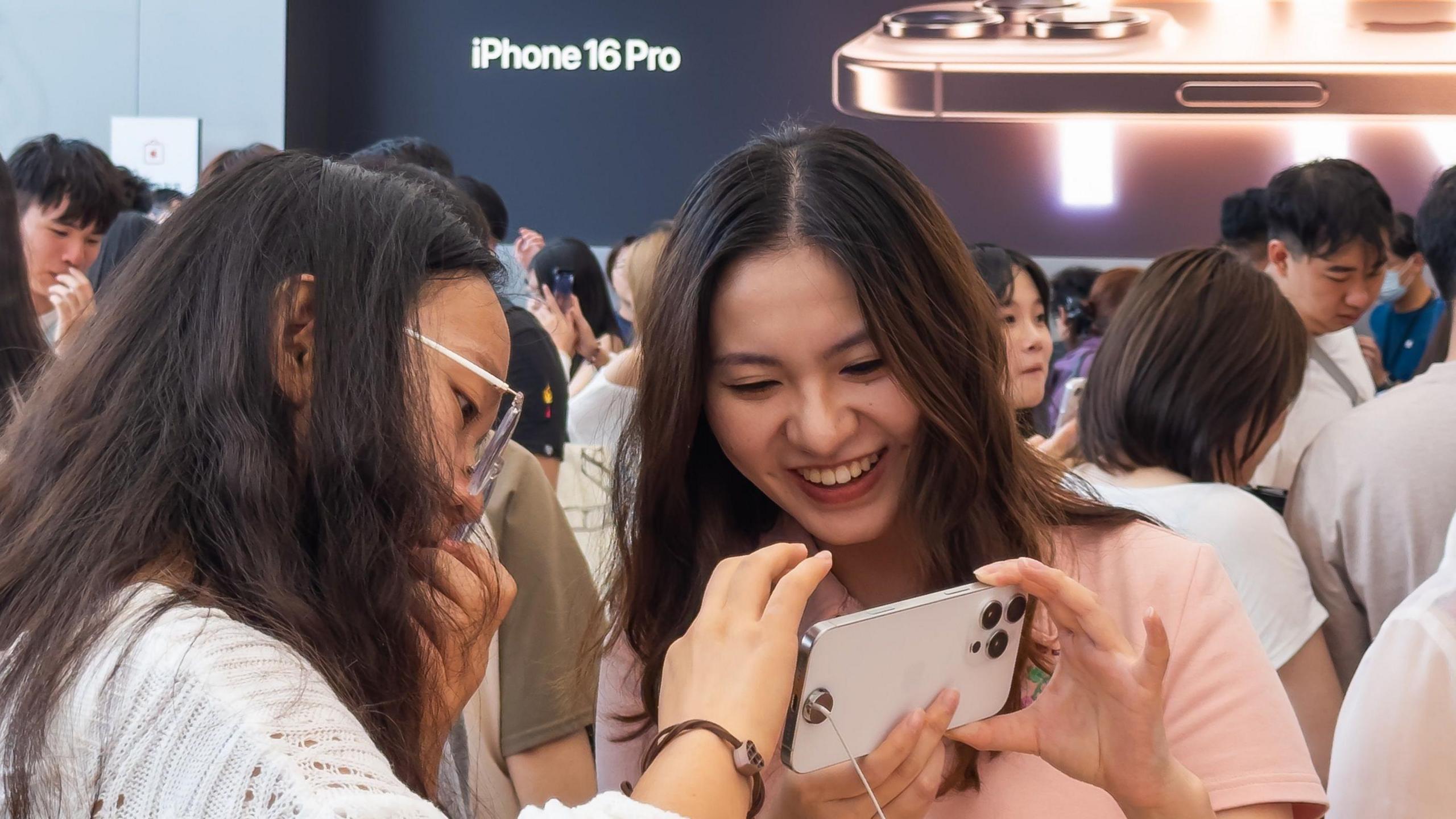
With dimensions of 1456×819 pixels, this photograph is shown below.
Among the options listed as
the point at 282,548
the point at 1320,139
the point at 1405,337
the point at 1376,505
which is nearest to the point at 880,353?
the point at 282,548

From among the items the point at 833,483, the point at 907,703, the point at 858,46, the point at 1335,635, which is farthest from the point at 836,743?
the point at 858,46

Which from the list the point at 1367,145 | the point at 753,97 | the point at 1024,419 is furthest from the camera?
the point at 753,97

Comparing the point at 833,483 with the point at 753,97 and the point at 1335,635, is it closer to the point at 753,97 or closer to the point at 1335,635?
the point at 1335,635

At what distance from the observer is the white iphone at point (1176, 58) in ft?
18.1

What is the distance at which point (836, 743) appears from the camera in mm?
1096

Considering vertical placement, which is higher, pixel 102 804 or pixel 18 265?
pixel 18 265

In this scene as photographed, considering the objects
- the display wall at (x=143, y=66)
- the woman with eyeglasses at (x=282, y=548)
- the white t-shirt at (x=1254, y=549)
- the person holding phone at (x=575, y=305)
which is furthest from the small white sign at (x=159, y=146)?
the woman with eyeglasses at (x=282, y=548)

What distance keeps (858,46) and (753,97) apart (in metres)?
0.53

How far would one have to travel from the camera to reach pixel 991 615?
3.79ft

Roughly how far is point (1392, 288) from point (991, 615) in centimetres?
474

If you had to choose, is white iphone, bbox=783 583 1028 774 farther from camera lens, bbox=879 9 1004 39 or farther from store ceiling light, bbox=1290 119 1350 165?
store ceiling light, bbox=1290 119 1350 165

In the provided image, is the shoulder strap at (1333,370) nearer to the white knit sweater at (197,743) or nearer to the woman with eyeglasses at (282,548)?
the woman with eyeglasses at (282,548)

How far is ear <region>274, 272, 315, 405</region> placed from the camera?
3.08 ft

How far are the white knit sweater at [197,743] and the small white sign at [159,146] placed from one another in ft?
18.2
